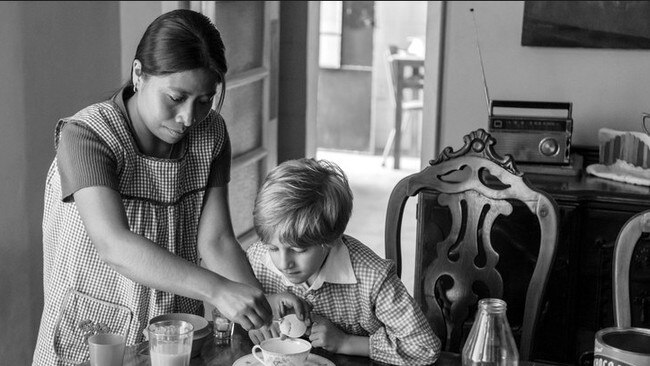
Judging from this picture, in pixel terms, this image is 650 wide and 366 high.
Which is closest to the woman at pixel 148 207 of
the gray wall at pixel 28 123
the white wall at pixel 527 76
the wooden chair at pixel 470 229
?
the wooden chair at pixel 470 229

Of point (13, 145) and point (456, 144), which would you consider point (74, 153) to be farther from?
point (456, 144)

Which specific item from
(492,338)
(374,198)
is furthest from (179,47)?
(374,198)

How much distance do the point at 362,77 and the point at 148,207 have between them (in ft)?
19.0

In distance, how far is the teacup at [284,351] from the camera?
5.11 feet

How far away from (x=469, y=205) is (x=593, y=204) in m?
0.78

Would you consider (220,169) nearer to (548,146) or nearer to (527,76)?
(548,146)

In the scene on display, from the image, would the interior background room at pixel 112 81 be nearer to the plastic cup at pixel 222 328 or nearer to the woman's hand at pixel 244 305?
the plastic cup at pixel 222 328

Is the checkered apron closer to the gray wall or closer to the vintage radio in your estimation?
the gray wall

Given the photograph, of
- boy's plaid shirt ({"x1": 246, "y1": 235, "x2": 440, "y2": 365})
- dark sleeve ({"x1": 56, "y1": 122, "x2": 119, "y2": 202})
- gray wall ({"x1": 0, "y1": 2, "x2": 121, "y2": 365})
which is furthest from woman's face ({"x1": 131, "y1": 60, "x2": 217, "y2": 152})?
gray wall ({"x1": 0, "y1": 2, "x2": 121, "y2": 365})

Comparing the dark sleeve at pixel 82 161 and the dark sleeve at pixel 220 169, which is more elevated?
the dark sleeve at pixel 82 161

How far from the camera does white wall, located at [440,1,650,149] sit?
3.25 meters

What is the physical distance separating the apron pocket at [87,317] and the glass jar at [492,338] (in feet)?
2.34

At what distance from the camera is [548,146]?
10.0ft

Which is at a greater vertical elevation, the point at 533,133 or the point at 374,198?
the point at 533,133
